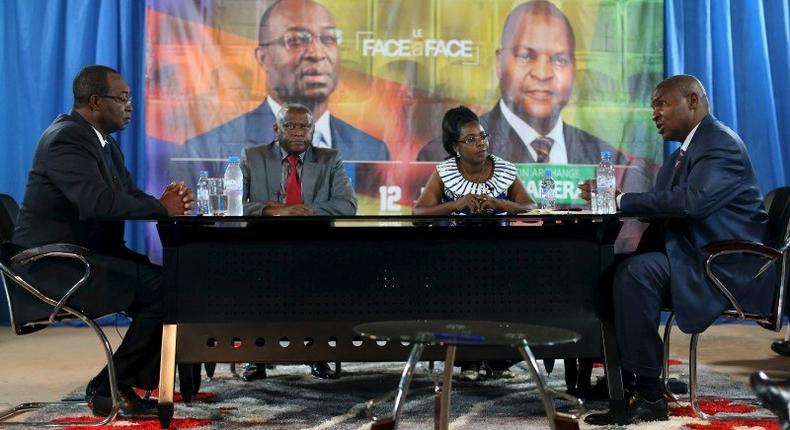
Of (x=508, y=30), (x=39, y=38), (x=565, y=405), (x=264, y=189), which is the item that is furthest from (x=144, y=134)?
(x=565, y=405)

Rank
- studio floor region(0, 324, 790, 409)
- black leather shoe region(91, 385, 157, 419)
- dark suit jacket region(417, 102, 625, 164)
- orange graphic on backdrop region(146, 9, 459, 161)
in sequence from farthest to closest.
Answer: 1. dark suit jacket region(417, 102, 625, 164)
2. orange graphic on backdrop region(146, 9, 459, 161)
3. studio floor region(0, 324, 790, 409)
4. black leather shoe region(91, 385, 157, 419)

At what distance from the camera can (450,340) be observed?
2.69 metres

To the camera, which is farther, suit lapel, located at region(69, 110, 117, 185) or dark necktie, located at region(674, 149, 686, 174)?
dark necktie, located at region(674, 149, 686, 174)

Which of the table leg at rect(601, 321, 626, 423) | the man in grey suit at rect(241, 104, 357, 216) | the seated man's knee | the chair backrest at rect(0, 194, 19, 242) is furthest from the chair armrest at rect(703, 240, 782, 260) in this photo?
the chair backrest at rect(0, 194, 19, 242)

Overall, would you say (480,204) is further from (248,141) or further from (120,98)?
(248,141)

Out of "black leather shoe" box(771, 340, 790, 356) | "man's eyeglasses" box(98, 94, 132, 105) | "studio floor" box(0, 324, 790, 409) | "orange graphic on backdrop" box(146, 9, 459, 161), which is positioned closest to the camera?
"man's eyeglasses" box(98, 94, 132, 105)

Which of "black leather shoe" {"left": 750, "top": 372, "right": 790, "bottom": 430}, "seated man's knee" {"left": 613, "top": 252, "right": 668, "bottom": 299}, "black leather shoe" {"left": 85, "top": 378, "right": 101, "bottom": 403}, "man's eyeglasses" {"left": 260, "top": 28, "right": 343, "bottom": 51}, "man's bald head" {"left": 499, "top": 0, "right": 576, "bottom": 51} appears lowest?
"black leather shoe" {"left": 85, "top": 378, "right": 101, "bottom": 403}

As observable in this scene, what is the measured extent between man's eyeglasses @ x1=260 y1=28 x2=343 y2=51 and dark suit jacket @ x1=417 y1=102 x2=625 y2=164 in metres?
0.97

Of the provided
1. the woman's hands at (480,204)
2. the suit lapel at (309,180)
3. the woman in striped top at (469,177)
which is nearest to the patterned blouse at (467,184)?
the woman in striped top at (469,177)

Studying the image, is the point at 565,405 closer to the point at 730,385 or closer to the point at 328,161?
the point at 730,385

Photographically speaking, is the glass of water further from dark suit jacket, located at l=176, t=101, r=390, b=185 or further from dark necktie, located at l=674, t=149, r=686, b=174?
dark suit jacket, located at l=176, t=101, r=390, b=185

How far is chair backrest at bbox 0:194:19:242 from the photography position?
4.28 meters

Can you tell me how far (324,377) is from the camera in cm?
531

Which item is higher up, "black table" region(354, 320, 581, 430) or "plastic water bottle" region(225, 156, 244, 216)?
"plastic water bottle" region(225, 156, 244, 216)
